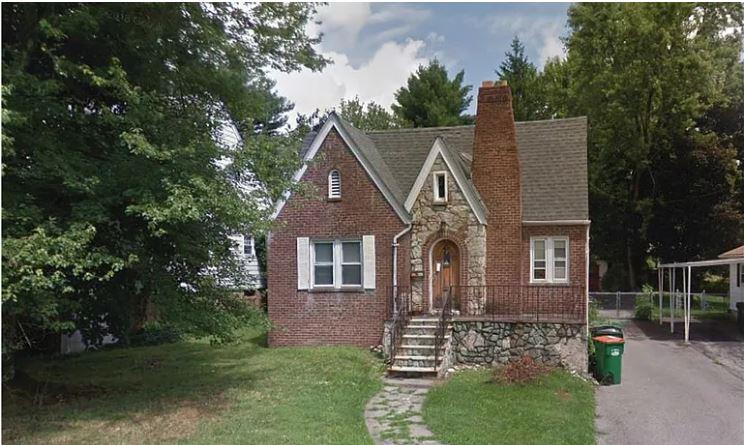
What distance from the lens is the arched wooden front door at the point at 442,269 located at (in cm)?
1500

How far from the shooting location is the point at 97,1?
26.0 ft

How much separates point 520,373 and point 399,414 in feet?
9.88

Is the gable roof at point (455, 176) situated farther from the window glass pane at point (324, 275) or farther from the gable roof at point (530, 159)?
the window glass pane at point (324, 275)

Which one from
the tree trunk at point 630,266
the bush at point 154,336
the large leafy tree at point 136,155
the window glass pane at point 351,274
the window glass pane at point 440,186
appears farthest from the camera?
the tree trunk at point 630,266

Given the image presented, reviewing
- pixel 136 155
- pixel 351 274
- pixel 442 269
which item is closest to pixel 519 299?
pixel 442 269

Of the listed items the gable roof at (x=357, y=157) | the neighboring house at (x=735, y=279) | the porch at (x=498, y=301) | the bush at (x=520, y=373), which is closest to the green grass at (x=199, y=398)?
the porch at (x=498, y=301)

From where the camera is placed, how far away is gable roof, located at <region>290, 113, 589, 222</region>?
1493 centimetres

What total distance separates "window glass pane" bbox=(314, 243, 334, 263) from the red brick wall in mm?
277

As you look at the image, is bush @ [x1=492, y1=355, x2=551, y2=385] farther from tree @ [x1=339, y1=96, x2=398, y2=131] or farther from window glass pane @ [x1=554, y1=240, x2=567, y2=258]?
tree @ [x1=339, y1=96, x2=398, y2=131]

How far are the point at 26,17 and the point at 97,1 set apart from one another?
113cm

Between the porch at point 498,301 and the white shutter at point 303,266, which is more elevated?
the white shutter at point 303,266

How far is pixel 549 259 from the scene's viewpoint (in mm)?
15008

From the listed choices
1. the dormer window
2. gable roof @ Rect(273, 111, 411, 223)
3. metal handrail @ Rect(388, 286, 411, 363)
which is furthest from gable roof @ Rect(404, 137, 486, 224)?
metal handrail @ Rect(388, 286, 411, 363)

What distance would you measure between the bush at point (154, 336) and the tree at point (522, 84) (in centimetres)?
2891
